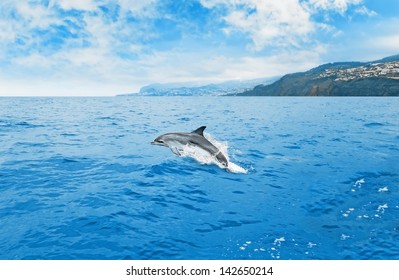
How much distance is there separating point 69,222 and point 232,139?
18.3m

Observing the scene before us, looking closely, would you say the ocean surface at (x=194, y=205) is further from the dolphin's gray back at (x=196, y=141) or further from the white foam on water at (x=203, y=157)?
the dolphin's gray back at (x=196, y=141)

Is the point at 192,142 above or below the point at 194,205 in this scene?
above

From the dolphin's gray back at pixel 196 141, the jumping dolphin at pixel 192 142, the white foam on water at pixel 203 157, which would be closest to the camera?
the white foam on water at pixel 203 157

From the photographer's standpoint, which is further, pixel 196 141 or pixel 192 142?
pixel 192 142

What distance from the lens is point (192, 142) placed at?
17281mm

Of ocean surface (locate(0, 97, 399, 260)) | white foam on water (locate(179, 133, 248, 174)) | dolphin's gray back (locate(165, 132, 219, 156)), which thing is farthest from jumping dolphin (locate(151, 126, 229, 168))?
ocean surface (locate(0, 97, 399, 260))

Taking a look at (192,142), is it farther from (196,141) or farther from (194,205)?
(194,205)

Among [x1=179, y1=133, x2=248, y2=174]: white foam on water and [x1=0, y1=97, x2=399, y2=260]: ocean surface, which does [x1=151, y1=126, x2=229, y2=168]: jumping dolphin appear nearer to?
[x1=179, y1=133, x2=248, y2=174]: white foam on water

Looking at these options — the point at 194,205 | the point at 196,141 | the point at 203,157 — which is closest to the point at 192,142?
the point at 196,141

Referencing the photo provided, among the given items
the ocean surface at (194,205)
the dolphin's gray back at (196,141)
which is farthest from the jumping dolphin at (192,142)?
the ocean surface at (194,205)

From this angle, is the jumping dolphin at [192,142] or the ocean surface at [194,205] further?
the jumping dolphin at [192,142]

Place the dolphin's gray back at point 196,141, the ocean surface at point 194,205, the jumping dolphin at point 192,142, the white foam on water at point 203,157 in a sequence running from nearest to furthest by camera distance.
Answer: the ocean surface at point 194,205, the white foam on water at point 203,157, the jumping dolphin at point 192,142, the dolphin's gray back at point 196,141

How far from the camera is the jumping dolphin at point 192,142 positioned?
16.4m
